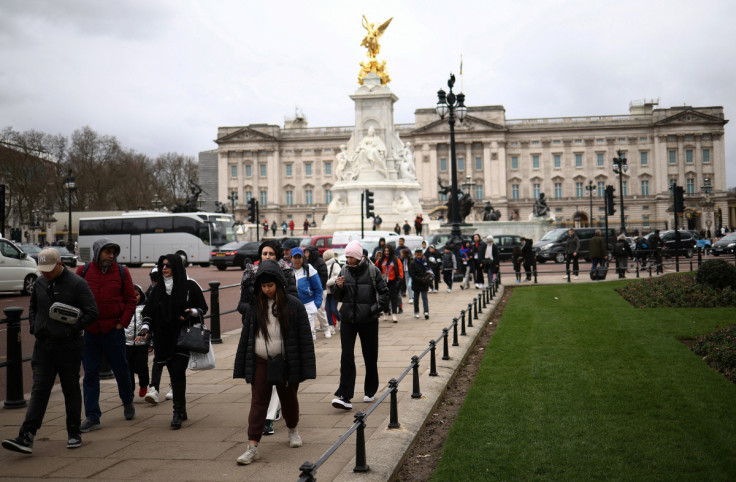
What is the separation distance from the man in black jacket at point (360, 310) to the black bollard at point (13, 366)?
3621 mm

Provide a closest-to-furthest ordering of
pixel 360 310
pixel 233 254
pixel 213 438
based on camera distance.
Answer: pixel 213 438 → pixel 360 310 → pixel 233 254

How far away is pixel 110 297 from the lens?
693 cm

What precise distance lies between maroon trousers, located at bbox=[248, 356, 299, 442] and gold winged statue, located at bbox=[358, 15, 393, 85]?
44749 mm

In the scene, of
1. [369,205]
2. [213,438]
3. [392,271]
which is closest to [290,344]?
[213,438]

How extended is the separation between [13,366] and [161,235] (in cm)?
3384

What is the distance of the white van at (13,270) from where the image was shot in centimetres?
2036

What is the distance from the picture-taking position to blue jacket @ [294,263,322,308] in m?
11.1

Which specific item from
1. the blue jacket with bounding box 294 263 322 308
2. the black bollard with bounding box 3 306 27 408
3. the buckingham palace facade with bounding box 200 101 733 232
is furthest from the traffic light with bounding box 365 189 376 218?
the buckingham palace facade with bounding box 200 101 733 232

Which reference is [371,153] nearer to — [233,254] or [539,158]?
[233,254]

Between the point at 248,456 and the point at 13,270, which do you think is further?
the point at 13,270

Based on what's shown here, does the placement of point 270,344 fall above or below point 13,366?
above

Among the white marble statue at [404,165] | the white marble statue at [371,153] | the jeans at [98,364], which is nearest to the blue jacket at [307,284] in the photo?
the jeans at [98,364]

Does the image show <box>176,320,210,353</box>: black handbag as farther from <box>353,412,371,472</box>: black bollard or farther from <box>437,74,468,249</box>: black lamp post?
<box>437,74,468,249</box>: black lamp post

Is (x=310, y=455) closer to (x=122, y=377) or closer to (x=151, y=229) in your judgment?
(x=122, y=377)
